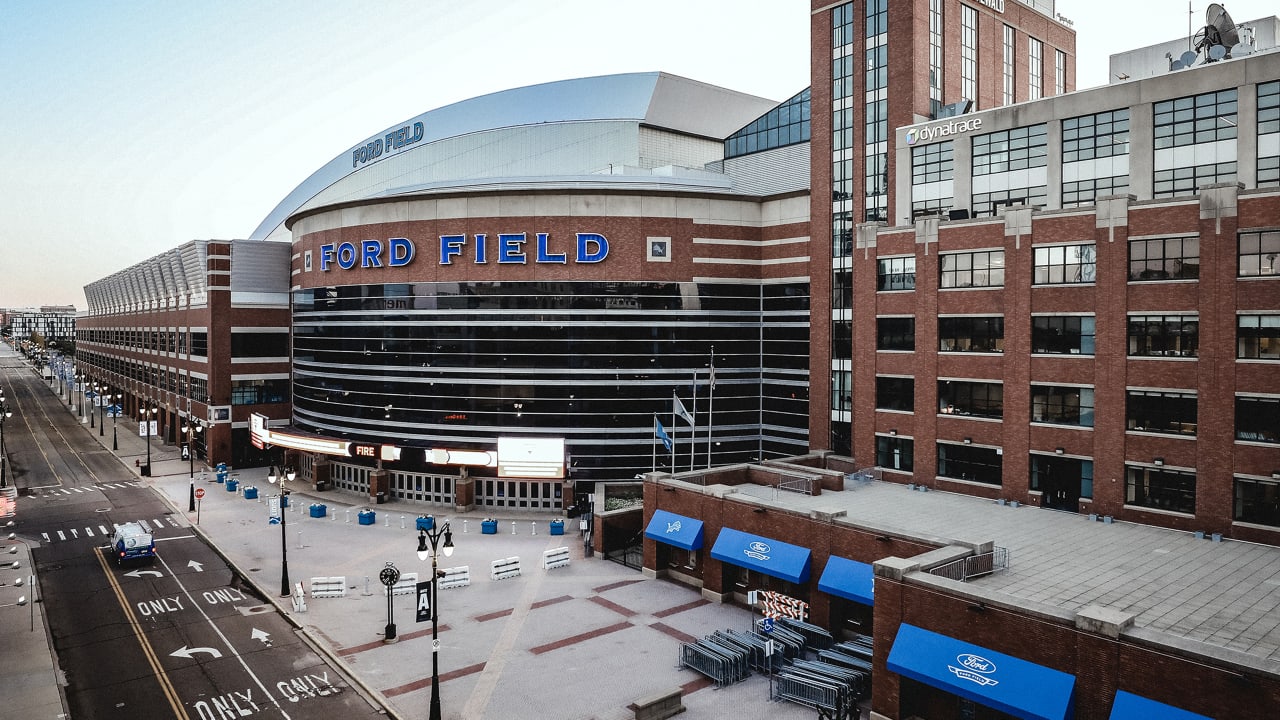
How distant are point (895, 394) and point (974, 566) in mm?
18673

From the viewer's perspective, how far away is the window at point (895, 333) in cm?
4156

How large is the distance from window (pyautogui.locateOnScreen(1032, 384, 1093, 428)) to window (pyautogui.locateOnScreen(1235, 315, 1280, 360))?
5665 millimetres

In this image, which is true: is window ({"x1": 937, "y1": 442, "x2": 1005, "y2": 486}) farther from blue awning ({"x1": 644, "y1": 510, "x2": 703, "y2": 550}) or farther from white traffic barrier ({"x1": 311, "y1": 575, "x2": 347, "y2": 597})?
white traffic barrier ({"x1": 311, "y1": 575, "x2": 347, "y2": 597})

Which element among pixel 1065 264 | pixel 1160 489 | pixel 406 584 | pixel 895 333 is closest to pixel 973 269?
pixel 1065 264

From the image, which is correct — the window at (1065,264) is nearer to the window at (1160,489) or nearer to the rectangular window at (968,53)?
the window at (1160,489)

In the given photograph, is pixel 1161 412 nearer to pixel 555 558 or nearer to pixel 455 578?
pixel 555 558

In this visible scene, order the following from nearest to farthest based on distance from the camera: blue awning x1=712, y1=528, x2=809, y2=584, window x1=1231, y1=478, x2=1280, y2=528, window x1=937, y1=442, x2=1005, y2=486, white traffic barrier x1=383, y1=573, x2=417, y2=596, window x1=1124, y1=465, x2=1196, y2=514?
window x1=1231, y1=478, x2=1280, y2=528 < blue awning x1=712, y1=528, x2=809, y2=584 < window x1=1124, y1=465, x2=1196, y2=514 < white traffic barrier x1=383, y1=573, x2=417, y2=596 < window x1=937, y1=442, x2=1005, y2=486

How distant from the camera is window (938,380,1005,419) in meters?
37.6

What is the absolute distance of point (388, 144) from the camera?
101 meters

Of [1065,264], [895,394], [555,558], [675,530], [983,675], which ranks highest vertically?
[1065,264]

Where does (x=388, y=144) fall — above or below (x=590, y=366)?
above

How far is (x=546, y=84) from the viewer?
83.2 meters

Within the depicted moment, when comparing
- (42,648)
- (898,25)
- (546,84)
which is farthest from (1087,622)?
(546,84)

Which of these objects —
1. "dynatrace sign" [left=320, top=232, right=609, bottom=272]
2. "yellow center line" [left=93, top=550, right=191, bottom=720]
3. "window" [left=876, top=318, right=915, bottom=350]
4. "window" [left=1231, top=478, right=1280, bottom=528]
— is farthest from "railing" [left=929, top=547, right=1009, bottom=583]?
"dynatrace sign" [left=320, top=232, right=609, bottom=272]
